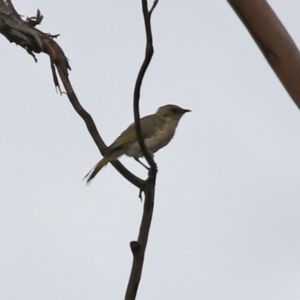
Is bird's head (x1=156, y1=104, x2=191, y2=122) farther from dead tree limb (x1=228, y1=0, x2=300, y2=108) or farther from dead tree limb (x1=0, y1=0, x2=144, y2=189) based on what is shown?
dead tree limb (x1=228, y1=0, x2=300, y2=108)

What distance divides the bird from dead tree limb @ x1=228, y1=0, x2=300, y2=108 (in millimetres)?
3375

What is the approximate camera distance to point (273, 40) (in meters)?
1.56

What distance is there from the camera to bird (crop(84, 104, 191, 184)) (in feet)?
18.6

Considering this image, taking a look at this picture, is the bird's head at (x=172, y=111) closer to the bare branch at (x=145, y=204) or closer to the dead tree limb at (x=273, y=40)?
the bare branch at (x=145, y=204)

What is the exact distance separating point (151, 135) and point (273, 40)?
5.32m

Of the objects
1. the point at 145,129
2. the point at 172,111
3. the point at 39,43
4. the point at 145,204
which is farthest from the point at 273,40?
the point at 172,111

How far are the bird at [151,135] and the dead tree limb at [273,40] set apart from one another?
337cm

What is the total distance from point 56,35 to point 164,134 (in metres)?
3.67

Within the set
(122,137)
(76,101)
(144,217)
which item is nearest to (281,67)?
(144,217)

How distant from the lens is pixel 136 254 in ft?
7.09

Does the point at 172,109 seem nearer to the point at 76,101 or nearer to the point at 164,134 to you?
the point at 164,134

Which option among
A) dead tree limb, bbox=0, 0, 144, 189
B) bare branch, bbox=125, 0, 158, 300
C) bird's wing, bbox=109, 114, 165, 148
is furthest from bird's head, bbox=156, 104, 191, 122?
bare branch, bbox=125, 0, 158, 300

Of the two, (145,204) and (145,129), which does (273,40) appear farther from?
(145,129)

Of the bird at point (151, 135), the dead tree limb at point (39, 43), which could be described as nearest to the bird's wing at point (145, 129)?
the bird at point (151, 135)
